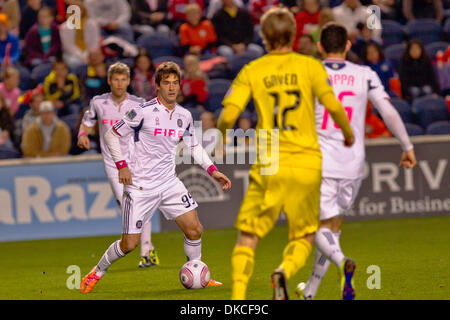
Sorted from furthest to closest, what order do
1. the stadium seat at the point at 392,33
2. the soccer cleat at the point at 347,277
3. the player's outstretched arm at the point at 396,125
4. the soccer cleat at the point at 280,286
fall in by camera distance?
1. the stadium seat at the point at 392,33
2. the player's outstretched arm at the point at 396,125
3. the soccer cleat at the point at 347,277
4. the soccer cleat at the point at 280,286

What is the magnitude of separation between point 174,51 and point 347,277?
11.4 metres

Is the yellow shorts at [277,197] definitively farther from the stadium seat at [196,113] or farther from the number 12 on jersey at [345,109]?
the stadium seat at [196,113]

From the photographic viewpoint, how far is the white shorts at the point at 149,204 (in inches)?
334

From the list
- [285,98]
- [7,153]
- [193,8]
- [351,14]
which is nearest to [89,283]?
[285,98]

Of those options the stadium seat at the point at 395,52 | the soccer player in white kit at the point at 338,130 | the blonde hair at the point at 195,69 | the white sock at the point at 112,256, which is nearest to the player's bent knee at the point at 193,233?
the white sock at the point at 112,256

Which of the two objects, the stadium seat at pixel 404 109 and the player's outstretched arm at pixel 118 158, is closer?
the player's outstretched arm at pixel 118 158

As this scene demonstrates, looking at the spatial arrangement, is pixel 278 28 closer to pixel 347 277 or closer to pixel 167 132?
pixel 347 277

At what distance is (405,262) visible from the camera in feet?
32.8

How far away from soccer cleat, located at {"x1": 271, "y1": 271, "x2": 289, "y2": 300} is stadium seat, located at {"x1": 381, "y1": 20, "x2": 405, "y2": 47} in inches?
502

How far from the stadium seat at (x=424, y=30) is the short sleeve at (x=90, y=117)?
31.9 ft

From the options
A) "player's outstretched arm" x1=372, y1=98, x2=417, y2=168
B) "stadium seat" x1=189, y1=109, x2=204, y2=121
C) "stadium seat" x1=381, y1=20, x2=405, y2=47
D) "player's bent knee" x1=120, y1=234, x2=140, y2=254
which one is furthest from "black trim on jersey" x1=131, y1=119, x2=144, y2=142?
"stadium seat" x1=381, y1=20, x2=405, y2=47
